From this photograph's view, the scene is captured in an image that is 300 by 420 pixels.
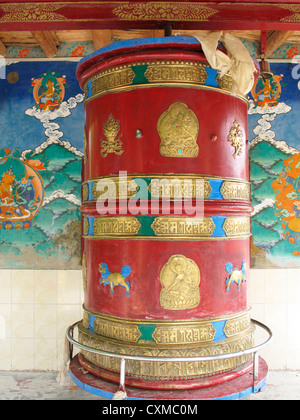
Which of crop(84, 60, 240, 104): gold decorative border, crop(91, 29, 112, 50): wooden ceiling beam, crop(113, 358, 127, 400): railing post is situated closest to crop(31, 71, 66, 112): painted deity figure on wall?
crop(91, 29, 112, 50): wooden ceiling beam

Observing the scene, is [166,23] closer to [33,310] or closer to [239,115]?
[239,115]

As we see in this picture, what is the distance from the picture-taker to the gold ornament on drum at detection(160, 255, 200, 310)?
8.51 feet

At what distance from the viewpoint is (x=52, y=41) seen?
4.20m

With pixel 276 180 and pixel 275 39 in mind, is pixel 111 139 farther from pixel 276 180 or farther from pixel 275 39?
pixel 275 39

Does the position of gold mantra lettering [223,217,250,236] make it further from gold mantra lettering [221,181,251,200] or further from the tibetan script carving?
the tibetan script carving

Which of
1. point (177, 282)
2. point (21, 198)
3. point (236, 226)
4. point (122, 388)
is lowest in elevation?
point (122, 388)

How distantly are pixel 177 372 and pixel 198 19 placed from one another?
2.69 m

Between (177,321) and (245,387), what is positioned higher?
(177,321)

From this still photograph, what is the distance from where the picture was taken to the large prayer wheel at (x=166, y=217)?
259 centimetres

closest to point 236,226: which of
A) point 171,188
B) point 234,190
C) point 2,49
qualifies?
point 234,190

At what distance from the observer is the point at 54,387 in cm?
392

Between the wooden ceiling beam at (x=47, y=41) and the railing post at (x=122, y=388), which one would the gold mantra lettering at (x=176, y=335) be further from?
the wooden ceiling beam at (x=47, y=41)

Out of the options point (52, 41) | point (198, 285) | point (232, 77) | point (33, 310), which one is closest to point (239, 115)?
point (232, 77)

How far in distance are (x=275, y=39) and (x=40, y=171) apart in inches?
121
